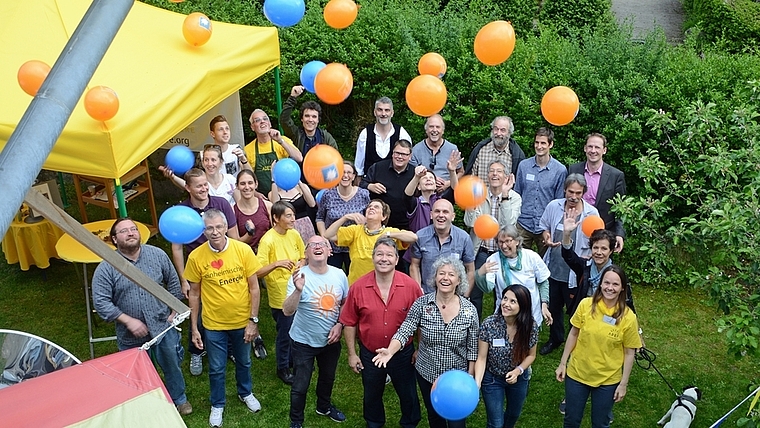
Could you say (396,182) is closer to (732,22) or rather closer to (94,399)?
(94,399)

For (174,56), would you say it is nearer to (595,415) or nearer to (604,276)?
→ (604,276)

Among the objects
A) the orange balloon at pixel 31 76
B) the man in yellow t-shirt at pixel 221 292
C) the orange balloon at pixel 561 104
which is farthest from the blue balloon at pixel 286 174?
the orange balloon at pixel 561 104

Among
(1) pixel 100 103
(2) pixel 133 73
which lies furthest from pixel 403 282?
(2) pixel 133 73

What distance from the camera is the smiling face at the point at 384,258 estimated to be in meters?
4.30

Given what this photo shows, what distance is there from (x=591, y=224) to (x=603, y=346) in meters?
1.13

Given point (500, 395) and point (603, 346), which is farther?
point (500, 395)

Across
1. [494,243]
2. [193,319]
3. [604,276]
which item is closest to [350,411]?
[193,319]

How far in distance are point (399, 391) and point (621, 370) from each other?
1.42 m

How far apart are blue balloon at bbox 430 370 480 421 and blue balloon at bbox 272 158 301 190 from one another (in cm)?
250

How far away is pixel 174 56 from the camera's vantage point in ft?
20.0

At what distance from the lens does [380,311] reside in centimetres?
437

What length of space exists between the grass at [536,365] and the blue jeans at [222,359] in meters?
0.20

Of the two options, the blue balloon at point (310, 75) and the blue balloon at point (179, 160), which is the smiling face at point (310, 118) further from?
the blue balloon at point (179, 160)

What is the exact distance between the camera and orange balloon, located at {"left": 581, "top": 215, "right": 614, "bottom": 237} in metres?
5.04
